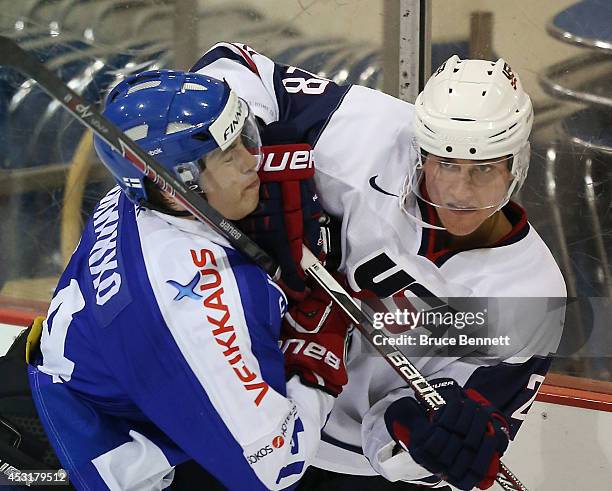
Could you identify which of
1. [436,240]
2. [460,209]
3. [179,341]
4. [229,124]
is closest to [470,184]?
[460,209]

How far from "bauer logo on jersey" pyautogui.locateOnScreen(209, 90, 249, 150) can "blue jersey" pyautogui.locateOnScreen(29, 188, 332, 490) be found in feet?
0.53

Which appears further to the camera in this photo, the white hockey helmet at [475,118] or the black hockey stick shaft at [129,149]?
the white hockey helmet at [475,118]

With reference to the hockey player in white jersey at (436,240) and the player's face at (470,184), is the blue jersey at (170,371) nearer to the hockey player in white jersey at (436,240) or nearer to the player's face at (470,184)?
the hockey player in white jersey at (436,240)

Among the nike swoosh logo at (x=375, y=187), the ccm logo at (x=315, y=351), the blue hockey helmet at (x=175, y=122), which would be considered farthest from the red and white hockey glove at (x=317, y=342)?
the blue hockey helmet at (x=175, y=122)

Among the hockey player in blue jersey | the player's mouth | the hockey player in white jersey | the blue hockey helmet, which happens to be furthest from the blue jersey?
the player's mouth

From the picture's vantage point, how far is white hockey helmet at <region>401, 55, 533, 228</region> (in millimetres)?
1674

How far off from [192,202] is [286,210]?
0.66 ft

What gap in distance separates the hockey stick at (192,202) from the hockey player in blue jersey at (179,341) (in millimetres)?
47

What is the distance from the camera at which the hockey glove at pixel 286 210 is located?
5.74 ft

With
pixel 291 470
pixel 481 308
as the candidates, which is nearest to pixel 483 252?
pixel 481 308

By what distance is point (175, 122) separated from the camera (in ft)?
5.33

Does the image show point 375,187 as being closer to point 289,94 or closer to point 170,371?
point 289,94

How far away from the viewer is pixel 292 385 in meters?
1.76

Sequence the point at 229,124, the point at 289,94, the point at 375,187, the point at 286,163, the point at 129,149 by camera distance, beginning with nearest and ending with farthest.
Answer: the point at 129,149 < the point at 229,124 < the point at 286,163 < the point at 375,187 < the point at 289,94
